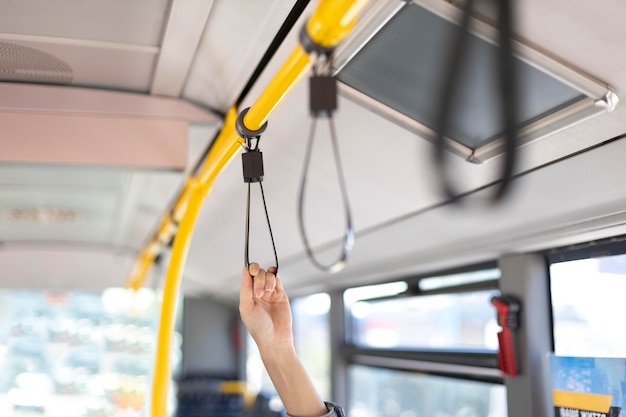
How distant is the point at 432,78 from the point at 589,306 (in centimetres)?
109

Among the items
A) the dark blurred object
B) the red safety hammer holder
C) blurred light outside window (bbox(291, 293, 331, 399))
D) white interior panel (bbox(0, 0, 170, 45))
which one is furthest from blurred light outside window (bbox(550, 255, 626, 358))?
the dark blurred object

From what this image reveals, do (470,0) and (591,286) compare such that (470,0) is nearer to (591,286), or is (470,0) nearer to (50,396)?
(591,286)

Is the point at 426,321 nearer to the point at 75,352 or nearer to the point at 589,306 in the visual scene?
the point at 589,306

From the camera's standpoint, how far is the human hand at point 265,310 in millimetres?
1812

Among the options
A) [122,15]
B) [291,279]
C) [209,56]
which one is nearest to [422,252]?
[209,56]

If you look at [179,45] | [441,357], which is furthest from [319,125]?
[441,357]

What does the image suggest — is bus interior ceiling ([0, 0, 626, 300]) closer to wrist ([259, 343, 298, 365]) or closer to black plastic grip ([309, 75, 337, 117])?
black plastic grip ([309, 75, 337, 117])

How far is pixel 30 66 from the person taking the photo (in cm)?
242

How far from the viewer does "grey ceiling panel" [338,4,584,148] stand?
160 cm

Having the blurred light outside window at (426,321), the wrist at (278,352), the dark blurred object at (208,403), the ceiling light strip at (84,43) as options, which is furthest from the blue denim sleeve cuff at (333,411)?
the dark blurred object at (208,403)

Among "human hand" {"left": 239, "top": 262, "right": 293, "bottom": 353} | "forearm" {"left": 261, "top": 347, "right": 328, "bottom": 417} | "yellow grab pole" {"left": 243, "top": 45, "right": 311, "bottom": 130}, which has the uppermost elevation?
"yellow grab pole" {"left": 243, "top": 45, "right": 311, "bottom": 130}

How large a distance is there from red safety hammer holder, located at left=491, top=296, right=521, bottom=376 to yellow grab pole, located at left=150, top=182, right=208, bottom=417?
1.18m

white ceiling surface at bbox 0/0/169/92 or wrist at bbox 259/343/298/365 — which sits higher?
white ceiling surface at bbox 0/0/169/92

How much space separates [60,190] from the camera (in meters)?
4.54
